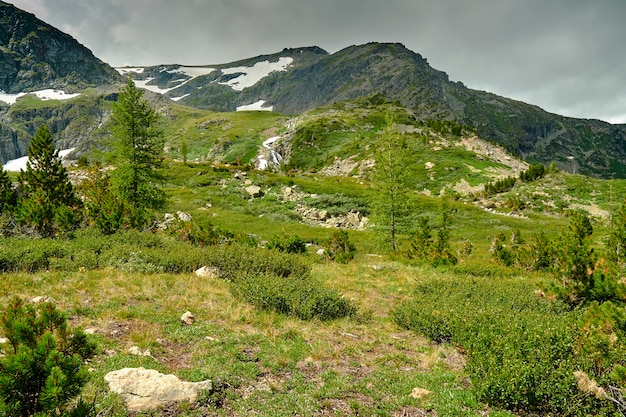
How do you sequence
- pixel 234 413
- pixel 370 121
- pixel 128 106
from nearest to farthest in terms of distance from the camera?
pixel 234 413, pixel 128 106, pixel 370 121

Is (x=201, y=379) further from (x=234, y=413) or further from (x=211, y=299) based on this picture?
(x=211, y=299)

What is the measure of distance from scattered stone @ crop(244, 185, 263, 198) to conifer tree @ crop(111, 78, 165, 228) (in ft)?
81.2

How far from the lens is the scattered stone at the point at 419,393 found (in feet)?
21.3

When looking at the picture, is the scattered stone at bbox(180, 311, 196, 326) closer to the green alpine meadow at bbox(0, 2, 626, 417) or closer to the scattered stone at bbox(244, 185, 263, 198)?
the green alpine meadow at bbox(0, 2, 626, 417)

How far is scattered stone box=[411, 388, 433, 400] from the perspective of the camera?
6488 millimetres

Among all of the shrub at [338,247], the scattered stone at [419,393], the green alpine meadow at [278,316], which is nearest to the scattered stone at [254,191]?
the green alpine meadow at [278,316]

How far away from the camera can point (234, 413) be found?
5.66 metres

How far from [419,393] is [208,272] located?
10.7 m

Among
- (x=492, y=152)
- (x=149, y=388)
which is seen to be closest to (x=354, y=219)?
(x=149, y=388)

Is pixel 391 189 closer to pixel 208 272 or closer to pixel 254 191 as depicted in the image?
pixel 208 272

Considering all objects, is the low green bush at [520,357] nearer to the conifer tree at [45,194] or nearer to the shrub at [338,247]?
the shrub at [338,247]

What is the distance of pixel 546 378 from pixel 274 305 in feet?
24.1

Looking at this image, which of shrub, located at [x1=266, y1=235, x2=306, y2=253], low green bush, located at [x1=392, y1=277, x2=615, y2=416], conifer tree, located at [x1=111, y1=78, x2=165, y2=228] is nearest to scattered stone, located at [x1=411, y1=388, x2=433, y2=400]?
low green bush, located at [x1=392, y1=277, x2=615, y2=416]

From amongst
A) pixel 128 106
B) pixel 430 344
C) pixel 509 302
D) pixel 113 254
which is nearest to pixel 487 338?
pixel 430 344
